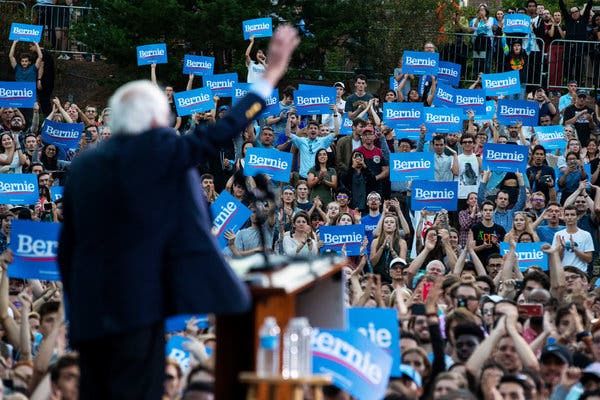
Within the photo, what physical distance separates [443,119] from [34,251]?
34.7ft

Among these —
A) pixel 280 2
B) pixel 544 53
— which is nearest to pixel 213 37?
pixel 280 2

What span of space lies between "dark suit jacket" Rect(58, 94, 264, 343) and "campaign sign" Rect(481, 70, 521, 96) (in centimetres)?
1714

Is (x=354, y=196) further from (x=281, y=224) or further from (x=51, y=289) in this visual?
(x=51, y=289)

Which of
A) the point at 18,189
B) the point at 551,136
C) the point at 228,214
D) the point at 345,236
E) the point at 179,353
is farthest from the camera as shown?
the point at 551,136

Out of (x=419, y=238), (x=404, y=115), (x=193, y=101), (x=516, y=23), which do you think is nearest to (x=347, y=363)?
(x=419, y=238)

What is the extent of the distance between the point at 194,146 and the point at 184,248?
385mm

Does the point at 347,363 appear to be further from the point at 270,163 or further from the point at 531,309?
the point at 270,163

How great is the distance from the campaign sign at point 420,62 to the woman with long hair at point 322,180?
12.4ft

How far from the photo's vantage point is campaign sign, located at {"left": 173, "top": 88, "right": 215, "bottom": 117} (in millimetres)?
21172

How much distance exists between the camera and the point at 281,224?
1744 cm

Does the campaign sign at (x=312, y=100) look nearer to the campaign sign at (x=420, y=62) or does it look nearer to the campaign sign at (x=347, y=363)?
the campaign sign at (x=420, y=62)

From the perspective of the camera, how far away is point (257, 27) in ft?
78.4

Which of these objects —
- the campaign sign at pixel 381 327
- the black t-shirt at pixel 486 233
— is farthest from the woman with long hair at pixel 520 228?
the campaign sign at pixel 381 327

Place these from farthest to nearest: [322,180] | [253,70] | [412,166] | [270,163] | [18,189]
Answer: [253,70], [322,180], [412,166], [270,163], [18,189]
